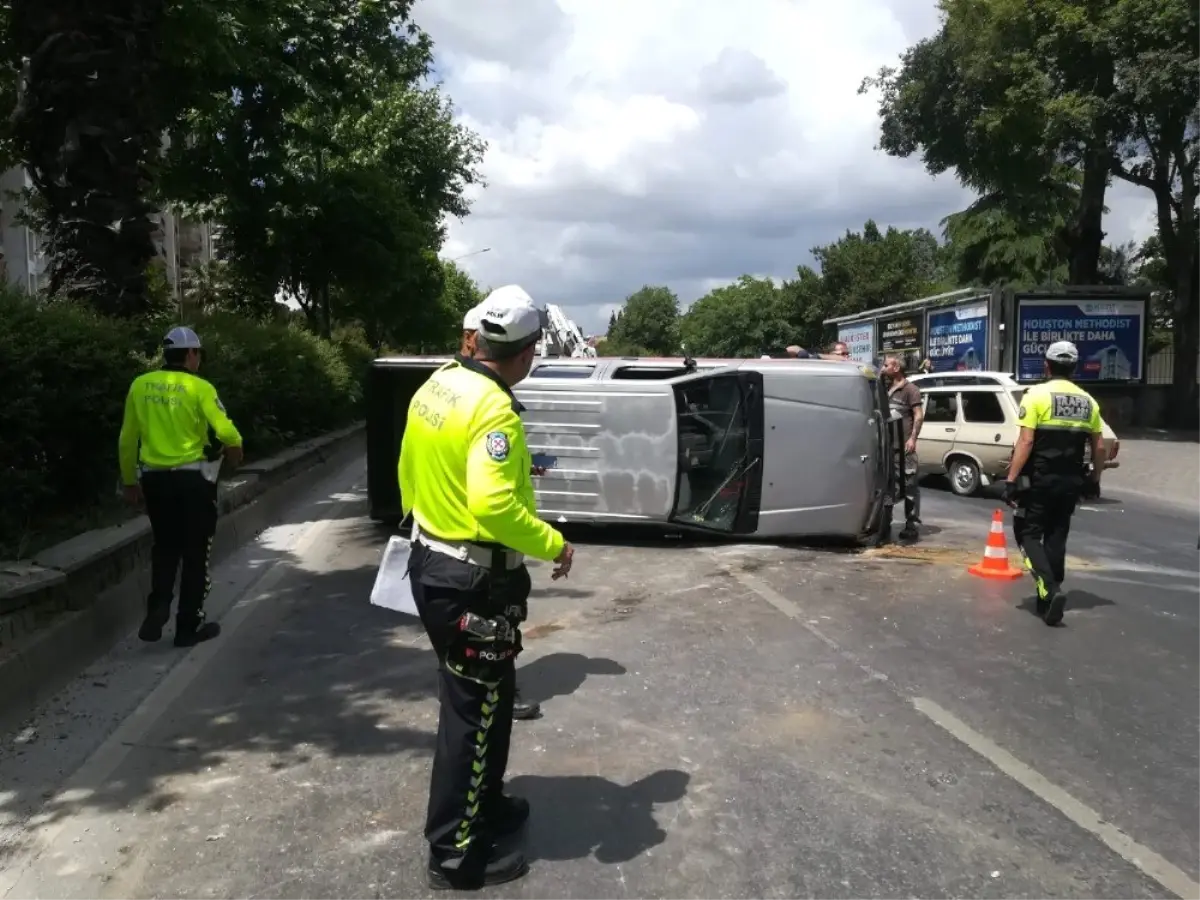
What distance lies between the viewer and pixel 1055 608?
6719 millimetres

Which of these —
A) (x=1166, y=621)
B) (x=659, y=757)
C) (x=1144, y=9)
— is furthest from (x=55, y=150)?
(x=1144, y=9)

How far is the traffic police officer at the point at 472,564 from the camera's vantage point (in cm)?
319

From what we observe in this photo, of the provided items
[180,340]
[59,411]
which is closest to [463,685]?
[180,340]

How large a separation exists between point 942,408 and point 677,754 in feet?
38.9

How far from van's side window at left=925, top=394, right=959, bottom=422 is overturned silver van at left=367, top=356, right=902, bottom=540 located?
563 centimetres

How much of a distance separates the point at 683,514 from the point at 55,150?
6470 mm

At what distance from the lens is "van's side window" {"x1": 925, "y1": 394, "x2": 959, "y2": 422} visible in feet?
49.1

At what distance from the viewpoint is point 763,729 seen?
15.8 ft

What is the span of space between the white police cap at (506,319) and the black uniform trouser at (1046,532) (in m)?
4.75

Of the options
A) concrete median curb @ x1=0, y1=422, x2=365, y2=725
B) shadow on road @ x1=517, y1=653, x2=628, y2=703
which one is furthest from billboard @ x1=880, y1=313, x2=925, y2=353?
concrete median curb @ x1=0, y1=422, x2=365, y2=725

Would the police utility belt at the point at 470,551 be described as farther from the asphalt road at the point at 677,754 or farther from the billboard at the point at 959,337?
the billboard at the point at 959,337

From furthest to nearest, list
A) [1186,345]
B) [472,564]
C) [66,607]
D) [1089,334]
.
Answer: [1089,334]
[1186,345]
[66,607]
[472,564]

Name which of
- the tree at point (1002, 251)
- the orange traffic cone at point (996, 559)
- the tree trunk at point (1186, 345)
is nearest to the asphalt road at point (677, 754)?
the orange traffic cone at point (996, 559)

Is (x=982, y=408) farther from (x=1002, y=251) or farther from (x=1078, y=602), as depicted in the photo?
(x=1002, y=251)
